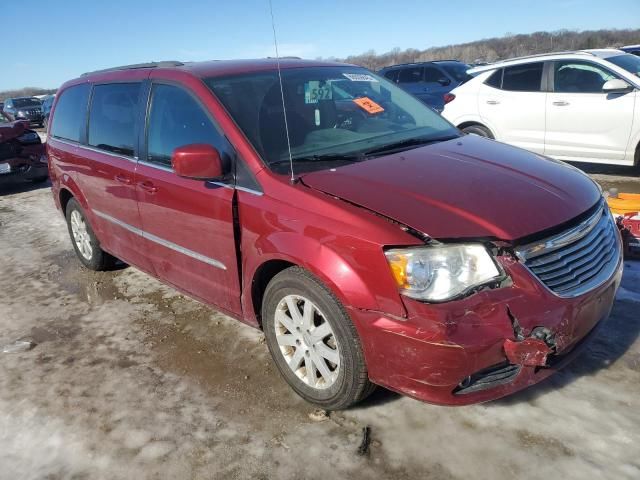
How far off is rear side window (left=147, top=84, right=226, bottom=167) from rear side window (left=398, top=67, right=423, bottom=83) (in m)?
10.0

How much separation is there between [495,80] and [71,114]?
5799 millimetres

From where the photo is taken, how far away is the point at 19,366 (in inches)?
142

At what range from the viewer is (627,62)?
7160mm

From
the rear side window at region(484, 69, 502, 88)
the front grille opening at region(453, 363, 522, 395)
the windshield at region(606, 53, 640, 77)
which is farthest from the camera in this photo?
the rear side window at region(484, 69, 502, 88)

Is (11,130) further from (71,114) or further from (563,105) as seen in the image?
(563,105)

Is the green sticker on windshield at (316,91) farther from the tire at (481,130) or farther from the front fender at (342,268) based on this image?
the tire at (481,130)

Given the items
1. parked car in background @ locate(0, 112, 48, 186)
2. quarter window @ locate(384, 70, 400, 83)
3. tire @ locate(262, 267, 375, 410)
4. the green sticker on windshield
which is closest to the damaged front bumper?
tire @ locate(262, 267, 375, 410)

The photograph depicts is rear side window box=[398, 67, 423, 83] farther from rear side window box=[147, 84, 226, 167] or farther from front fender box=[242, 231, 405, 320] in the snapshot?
front fender box=[242, 231, 405, 320]

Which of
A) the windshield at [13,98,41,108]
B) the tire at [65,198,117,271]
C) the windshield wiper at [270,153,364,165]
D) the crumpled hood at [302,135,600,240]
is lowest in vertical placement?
the tire at [65,198,117,271]

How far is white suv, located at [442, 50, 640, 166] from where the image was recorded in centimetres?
675

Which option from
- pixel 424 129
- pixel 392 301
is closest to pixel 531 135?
pixel 424 129

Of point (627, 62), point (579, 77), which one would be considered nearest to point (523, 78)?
point (579, 77)

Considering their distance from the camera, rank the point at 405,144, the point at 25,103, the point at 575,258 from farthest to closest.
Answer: the point at 25,103, the point at 405,144, the point at 575,258

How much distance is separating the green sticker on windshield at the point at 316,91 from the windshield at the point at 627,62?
519 cm
